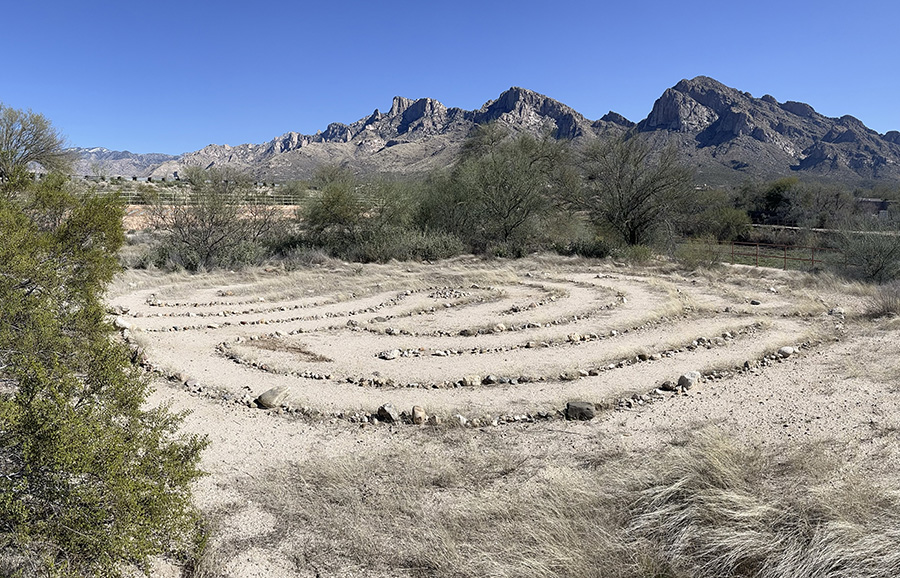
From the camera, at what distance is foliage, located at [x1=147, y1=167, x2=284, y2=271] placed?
18.6 meters

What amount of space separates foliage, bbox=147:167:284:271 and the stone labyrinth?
95.1 inches

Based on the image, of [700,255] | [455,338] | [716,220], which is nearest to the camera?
[455,338]

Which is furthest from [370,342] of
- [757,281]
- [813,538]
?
[757,281]

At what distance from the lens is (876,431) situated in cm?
516

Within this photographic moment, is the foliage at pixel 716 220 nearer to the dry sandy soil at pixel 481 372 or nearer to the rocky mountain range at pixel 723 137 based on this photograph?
the dry sandy soil at pixel 481 372

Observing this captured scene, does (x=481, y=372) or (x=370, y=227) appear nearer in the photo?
(x=481, y=372)

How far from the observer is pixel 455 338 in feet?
32.3

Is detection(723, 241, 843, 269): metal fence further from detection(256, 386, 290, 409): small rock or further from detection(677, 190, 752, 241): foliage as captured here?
detection(256, 386, 290, 409): small rock

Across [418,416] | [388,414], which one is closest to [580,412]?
[418,416]

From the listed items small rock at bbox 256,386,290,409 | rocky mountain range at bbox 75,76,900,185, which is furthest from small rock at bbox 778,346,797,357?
rocky mountain range at bbox 75,76,900,185

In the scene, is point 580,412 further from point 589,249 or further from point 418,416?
point 589,249

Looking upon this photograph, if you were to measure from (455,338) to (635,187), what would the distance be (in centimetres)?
1551

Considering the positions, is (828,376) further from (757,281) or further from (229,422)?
(757,281)

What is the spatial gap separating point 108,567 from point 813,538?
406 centimetres
